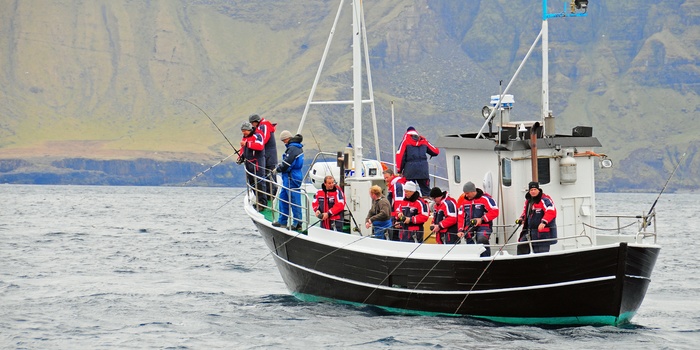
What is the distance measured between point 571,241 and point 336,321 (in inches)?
175

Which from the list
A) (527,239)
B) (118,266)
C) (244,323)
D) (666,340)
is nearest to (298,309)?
(244,323)

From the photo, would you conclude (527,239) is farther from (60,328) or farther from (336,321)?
(60,328)

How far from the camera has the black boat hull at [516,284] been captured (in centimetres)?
1861

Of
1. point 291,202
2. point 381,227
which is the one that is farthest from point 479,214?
point 291,202

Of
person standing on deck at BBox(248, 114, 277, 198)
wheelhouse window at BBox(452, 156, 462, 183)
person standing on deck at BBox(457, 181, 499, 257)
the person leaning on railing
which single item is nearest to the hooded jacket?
wheelhouse window at BBox(452, 156, 462, 183)

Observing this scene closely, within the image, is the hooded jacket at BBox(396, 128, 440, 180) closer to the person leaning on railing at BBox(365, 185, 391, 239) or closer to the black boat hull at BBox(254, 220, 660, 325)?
the person leaning on railing at BBox(365, 185, 391, 239)

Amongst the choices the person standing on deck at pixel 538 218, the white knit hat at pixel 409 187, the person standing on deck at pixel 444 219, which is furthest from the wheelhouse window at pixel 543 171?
the white knit hat at pixel 409 187

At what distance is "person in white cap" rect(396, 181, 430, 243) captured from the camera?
2061 centimetres

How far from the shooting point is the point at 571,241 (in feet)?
68.2

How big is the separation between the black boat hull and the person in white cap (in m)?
A: 0.62

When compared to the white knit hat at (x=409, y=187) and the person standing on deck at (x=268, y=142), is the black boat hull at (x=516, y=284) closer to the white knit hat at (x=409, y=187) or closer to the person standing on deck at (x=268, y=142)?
the white knit hat at (x=409, y=187)

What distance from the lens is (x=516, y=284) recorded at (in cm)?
1912

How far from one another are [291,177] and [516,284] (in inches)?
229

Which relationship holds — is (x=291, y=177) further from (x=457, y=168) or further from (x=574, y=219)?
(x=574, y=219)
